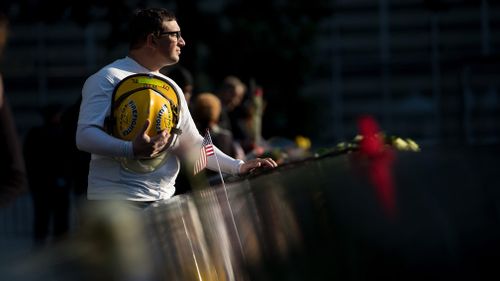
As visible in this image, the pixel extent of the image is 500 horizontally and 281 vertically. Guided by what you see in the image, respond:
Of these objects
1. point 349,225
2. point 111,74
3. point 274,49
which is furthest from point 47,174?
point 349,225

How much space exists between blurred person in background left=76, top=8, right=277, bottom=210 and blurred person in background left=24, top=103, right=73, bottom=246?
661 cm

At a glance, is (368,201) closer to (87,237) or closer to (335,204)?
(335,204)

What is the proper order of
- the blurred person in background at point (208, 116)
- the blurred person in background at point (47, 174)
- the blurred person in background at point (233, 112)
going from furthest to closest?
1. the blurred person in background at point (47, 174)
2. the blurred person in background at point (233, 112)
3. the blurred person in background at point (208, 116)

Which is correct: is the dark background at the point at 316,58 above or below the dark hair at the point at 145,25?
below

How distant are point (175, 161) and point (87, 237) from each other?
2.76 m

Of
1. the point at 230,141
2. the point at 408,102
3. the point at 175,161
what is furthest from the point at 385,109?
the point at 175,161

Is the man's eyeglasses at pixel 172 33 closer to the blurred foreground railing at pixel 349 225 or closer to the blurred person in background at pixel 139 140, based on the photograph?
the blurred person in background at pixel 139 140

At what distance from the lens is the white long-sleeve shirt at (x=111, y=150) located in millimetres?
5109

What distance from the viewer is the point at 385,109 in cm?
1902

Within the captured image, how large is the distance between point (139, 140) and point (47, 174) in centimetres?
721

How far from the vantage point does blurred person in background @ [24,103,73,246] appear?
→ 1195 centimetres

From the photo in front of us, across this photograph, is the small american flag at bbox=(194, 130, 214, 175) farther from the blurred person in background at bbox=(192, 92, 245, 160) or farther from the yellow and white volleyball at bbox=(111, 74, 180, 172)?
the blurred person in background at bbox=(192, 92, 245, 160)

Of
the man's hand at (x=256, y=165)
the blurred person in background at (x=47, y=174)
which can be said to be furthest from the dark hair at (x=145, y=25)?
the blurred person in background at (x=47, y=174)

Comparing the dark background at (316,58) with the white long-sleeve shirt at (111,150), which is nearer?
the white long-sleeve shirt at (111,150)
